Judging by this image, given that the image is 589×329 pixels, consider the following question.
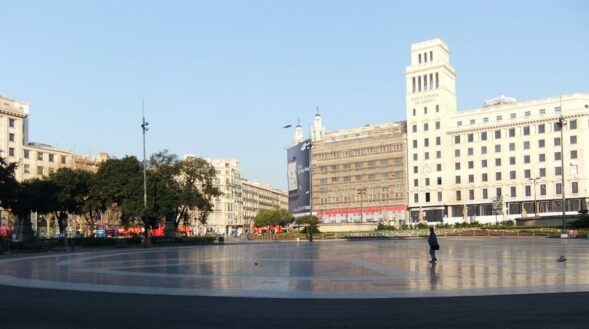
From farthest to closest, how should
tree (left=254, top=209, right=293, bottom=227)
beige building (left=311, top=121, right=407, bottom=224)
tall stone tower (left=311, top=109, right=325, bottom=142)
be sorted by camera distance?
tall stone tower (left=311, top=109, right=325, bottom=142) → tree (left=254, top=209, right=293, bottom=227) → beige building (left=311, top=121, right=407, bottom=224)

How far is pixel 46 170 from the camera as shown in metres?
132

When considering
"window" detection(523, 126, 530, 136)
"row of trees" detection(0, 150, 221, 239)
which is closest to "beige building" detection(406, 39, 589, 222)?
"window" detection(523, 126, 530, 136)

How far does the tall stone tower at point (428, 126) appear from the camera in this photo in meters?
137

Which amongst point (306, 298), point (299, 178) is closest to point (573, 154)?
point (299, 178)

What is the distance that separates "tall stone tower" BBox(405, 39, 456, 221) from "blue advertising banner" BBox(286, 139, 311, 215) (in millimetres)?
27585

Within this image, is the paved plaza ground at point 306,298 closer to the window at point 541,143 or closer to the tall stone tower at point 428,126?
the window at point 541,143

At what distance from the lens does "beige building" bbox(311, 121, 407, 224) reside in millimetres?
144875

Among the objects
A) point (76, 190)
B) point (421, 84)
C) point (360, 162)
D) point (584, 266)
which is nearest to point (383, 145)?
point (360, 162)

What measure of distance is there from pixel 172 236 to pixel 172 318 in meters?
61.9

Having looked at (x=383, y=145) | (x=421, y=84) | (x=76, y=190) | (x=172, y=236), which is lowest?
(x=172, y=236)

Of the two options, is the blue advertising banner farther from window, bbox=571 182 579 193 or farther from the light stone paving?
the light stone paving

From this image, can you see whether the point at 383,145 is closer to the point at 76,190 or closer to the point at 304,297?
the point at 76,190

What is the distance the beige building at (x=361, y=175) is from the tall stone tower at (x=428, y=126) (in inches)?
172

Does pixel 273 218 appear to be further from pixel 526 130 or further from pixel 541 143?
pixel 541 143
